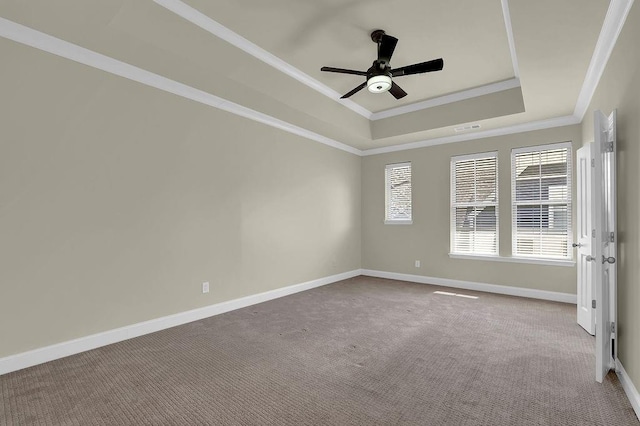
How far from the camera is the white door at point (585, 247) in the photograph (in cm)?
343

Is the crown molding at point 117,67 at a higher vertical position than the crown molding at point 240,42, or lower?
lower

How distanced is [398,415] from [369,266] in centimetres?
503

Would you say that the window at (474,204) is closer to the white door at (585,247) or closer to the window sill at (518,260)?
the window sill at (518,260)

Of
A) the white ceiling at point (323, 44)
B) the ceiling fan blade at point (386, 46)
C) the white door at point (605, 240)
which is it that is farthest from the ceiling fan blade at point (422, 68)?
the white door at point (605, 240)

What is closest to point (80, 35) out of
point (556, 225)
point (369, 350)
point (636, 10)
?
point (369, 350)

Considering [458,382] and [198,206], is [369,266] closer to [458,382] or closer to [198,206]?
[198,206]

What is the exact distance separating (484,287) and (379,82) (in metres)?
4.14

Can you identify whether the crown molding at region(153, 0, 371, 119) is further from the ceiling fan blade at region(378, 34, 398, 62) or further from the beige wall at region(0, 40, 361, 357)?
the ceiling fan blade at region(378, 34, 398, 62)

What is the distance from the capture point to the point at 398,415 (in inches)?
81.8

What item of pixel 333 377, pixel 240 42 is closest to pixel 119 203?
pixel 240 42

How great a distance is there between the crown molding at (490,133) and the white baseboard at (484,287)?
257cm

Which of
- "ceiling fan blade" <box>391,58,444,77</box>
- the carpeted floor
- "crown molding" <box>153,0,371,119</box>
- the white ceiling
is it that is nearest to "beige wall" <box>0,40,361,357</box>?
the white ceiling

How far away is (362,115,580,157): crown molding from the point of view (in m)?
4.99

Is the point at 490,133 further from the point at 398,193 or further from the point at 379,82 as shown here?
the point at 379,82
